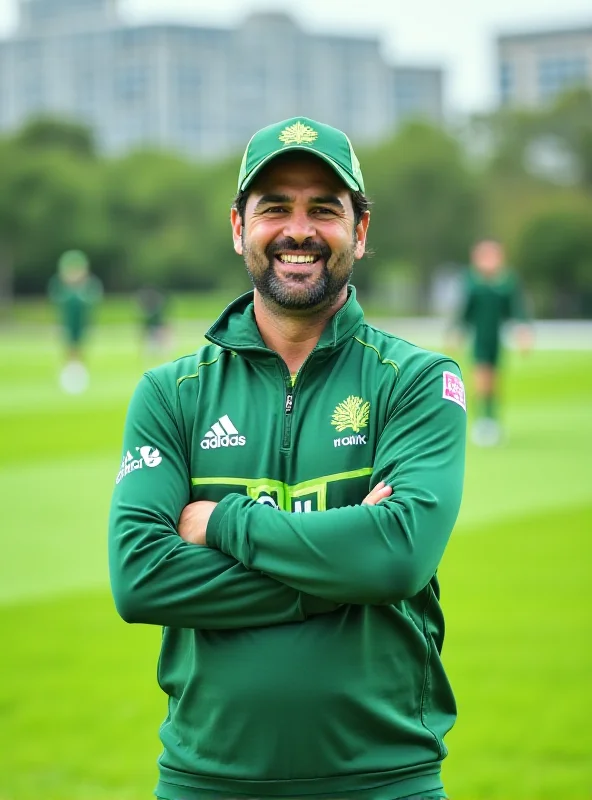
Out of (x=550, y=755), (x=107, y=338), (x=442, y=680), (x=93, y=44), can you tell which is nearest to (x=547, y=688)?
(x=550, y=755)

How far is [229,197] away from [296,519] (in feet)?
301

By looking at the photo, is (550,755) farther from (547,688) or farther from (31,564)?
(31,564)

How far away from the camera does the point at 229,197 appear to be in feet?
308

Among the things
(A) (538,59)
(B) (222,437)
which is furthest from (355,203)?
(A) (538,59)

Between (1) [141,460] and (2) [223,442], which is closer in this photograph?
(2) [223,442]

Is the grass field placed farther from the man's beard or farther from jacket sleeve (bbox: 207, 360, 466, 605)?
the man's beard

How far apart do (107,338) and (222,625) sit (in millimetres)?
52344

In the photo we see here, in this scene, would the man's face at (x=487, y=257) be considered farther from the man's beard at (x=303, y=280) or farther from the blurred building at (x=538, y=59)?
the blurred building at (x=538, y=59)

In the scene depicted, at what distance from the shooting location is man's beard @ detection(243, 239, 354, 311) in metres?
3.48

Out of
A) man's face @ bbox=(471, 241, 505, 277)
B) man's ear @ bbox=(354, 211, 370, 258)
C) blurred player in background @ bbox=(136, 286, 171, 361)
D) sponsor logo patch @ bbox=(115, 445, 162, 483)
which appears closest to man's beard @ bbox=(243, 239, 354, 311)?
man's ear @ bbox=(354, 211, 370, 258)

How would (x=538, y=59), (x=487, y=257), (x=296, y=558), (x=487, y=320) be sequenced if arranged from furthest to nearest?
(x=538, y=59)
(x=487, y=320)
(x=487, y=257)
(x=296, y=558)

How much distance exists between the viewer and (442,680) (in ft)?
11.1

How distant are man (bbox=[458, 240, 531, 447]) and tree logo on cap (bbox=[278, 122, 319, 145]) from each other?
1374 cm

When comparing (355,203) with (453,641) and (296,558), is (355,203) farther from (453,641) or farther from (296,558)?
(453,641)
